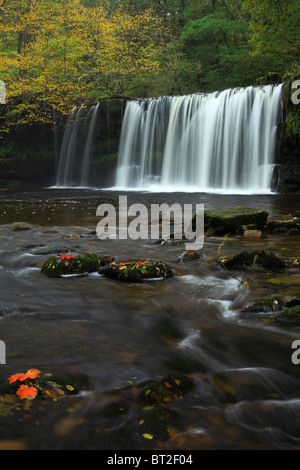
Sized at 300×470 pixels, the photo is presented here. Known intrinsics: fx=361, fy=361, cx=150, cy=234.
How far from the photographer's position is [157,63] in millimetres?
24438

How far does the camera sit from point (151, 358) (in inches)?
103

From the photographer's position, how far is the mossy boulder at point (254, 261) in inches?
186

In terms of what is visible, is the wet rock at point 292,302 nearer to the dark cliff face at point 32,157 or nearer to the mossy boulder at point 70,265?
the mossy boulder at point 70,265

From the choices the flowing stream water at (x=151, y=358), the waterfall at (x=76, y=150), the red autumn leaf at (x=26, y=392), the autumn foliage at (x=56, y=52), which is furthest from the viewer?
the waterfall at (x=76, y=150)

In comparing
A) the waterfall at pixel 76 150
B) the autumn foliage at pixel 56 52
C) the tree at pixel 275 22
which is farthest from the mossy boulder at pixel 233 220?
the autumn foliage at pixel 56 52

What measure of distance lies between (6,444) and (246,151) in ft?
55.4

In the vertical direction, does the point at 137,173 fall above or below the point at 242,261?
above

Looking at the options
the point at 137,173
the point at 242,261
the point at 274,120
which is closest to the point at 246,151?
the point at 274,120

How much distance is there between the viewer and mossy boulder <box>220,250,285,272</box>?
15.5 ft

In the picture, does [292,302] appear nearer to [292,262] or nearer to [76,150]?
[292,262]

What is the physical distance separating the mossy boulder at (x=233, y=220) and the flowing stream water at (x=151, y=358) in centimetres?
195

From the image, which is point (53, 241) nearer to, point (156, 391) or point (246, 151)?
point (156, 391)

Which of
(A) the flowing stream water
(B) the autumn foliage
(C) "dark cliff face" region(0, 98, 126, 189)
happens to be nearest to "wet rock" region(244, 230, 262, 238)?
(A) the flowing stream water
